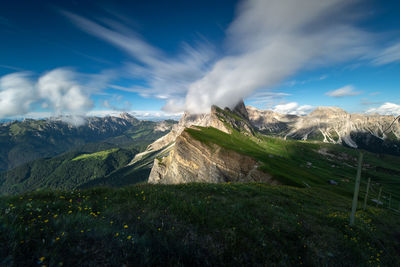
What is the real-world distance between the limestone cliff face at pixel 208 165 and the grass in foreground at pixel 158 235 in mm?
40241

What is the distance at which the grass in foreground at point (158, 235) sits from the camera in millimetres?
4020

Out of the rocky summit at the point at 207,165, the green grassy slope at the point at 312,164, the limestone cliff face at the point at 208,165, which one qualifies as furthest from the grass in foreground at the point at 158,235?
the rocky summit at the point at 207,165

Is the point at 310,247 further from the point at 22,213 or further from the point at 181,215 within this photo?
the point at 22,213

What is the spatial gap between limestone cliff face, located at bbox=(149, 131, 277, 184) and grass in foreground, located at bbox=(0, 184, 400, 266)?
132 ft

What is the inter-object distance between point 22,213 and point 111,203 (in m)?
3.00

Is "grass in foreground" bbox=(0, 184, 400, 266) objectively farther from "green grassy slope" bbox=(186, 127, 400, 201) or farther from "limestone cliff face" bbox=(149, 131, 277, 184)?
"green grassy slope" bbox=(186, 127, 400, 201)

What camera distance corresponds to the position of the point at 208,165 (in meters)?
59.5

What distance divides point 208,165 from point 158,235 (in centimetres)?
5521

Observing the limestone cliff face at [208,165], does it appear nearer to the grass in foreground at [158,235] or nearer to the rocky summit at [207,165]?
the rocky summit at [207,165]

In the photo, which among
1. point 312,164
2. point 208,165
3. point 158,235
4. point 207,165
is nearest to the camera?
point 158,235

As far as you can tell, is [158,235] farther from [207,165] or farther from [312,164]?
[312,164]

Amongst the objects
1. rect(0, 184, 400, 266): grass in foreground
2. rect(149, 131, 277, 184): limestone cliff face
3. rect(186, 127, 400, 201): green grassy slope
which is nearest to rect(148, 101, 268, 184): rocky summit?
rect(149, 131, 277, 184): limestone cliff face

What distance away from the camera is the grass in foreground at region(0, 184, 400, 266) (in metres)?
4.02

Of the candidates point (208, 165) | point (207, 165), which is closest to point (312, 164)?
point (208, 165)
